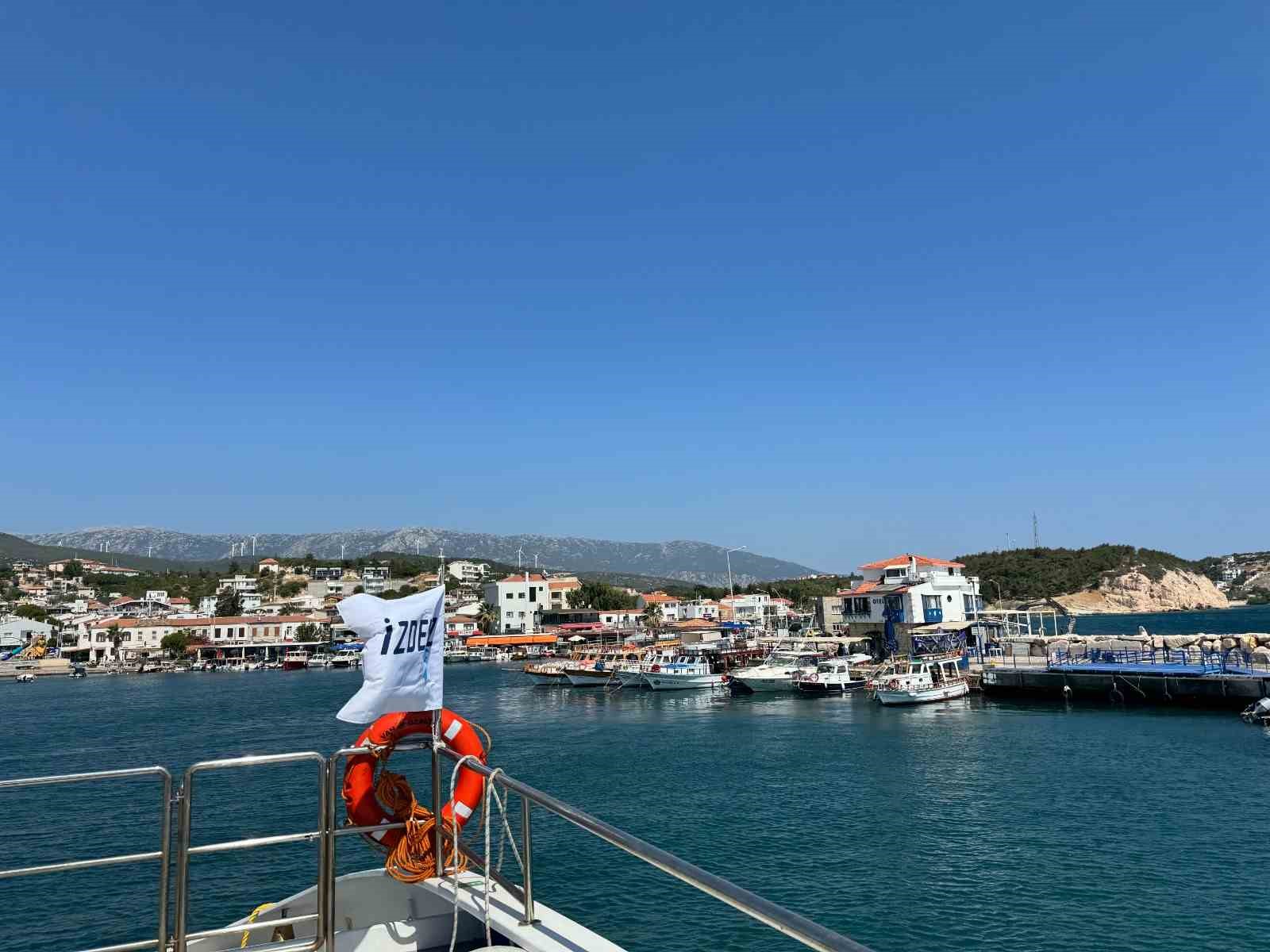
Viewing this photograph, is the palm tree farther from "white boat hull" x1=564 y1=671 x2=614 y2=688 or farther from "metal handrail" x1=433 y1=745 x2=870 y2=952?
"metal handrail" x1=433 y1=745 x2=870 y2=952

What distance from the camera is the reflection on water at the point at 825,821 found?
53.5ft

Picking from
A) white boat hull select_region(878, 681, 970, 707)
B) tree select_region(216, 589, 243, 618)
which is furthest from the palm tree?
white boat hull select_region(878, 681, 970, 707)

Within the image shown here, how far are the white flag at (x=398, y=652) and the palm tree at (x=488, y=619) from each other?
131 metres

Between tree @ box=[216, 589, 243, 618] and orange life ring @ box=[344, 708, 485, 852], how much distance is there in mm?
152578

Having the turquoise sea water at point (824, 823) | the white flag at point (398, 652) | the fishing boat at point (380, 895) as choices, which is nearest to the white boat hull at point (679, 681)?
the turquoise sea water at point (824, 823)

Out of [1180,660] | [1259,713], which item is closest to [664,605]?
[1180,660]

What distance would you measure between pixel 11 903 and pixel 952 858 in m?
21.3

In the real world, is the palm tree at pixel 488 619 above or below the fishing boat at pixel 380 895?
below

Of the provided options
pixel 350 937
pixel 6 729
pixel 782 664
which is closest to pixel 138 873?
pixel 350 937

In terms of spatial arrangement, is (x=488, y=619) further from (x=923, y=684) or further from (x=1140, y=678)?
(x=1140, y=678)

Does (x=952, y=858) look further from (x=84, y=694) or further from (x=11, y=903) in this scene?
(x=84, y=694)

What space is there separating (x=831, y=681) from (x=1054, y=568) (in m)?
134

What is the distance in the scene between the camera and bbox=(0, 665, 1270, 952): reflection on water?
1630cm

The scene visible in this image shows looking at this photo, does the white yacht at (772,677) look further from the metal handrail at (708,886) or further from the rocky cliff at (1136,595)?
the rocky cliff at (1136,595)
